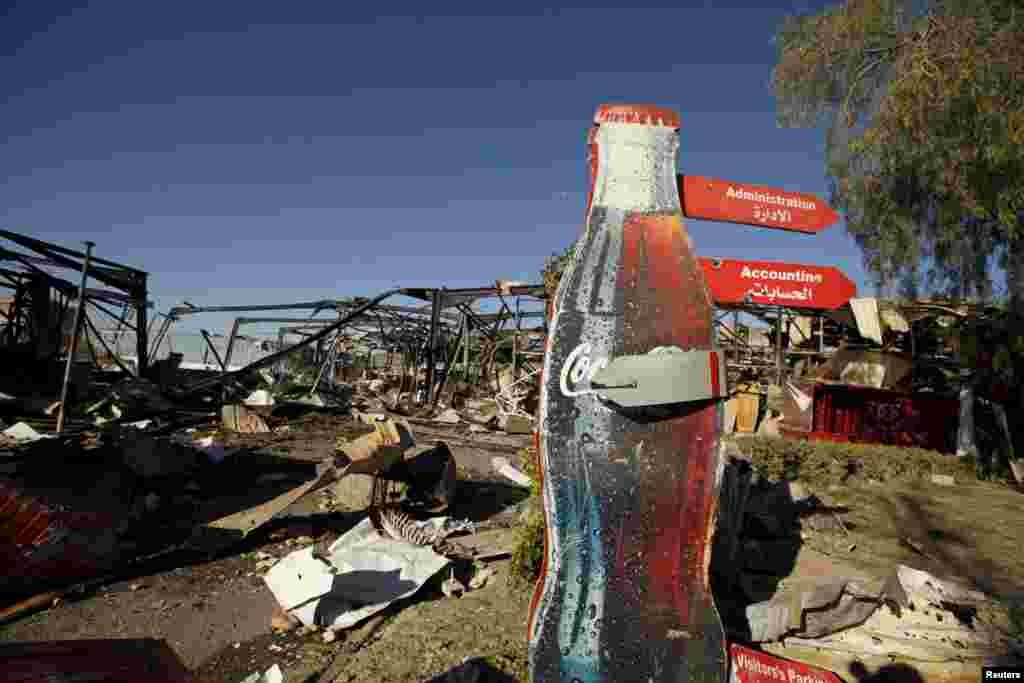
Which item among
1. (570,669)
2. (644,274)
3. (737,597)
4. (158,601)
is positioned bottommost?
(158,601)

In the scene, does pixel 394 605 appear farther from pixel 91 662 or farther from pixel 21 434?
pixel 21 434

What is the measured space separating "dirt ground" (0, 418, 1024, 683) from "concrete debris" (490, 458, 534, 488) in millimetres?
234

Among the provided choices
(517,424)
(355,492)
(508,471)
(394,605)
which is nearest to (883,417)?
(517,424)

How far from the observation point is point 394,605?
369 cm

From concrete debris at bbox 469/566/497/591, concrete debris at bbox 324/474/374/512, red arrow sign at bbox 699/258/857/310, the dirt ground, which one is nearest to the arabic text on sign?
red arrow sign at bbox 699/258/857/310

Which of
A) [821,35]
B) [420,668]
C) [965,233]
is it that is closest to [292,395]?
[420,668]

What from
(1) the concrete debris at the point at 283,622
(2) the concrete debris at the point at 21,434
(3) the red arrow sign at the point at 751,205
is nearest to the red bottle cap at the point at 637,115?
(3) the red arrow sign at the point at 751,205

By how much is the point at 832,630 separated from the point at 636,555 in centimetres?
196

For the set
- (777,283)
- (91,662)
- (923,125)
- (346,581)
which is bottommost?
(346,581)

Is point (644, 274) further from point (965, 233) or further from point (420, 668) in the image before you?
point (965, 233)

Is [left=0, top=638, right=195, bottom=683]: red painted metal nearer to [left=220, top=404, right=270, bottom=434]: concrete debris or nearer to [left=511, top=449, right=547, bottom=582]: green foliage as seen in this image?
[left=511, top=449, right=547, bottom=582]: green foliage

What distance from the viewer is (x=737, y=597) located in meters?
3.83

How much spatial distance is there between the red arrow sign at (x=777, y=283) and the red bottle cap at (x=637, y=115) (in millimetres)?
699

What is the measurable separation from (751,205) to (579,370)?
1.31 meters
